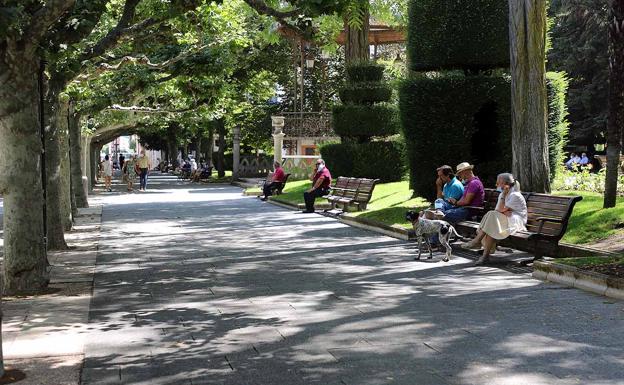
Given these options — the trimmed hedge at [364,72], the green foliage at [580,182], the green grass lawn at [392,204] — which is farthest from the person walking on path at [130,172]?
the green foliage at [580,182]

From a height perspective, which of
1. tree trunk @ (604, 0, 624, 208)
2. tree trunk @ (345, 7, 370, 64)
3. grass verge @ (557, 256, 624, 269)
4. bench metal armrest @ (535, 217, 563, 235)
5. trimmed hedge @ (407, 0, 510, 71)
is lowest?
grass verge @ (557, 256, 624, 269)

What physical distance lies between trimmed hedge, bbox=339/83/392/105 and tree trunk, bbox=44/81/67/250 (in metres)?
16.4

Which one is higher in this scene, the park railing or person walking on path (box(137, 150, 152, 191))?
the park railing

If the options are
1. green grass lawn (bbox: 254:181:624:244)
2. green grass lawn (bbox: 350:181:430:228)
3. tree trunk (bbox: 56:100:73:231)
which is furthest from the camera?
green grass lawn (bbox: 350:181:430:228)

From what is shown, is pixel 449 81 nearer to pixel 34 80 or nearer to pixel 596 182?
pixel 596 182

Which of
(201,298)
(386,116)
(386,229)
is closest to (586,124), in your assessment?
(386,116)

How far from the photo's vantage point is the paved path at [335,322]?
6.06 meters

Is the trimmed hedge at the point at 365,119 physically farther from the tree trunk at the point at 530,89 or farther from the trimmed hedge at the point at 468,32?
the tree trunk at the point at 530,89

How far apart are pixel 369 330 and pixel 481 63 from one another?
463 inches

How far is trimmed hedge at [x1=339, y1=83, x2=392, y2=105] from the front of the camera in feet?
96.4

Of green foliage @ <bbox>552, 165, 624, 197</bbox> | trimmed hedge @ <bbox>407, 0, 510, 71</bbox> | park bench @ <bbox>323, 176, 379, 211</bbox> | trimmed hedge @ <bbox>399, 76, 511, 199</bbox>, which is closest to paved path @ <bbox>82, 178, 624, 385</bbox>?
trimmed hedge @ <bbox>399, 76, 511, 199</bbox>

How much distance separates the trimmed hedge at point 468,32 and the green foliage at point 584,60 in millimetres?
25800

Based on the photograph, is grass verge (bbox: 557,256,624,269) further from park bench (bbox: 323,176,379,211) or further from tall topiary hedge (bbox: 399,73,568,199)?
park bench (bbox: 323,176,379,211)

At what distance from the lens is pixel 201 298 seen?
9.40 m
